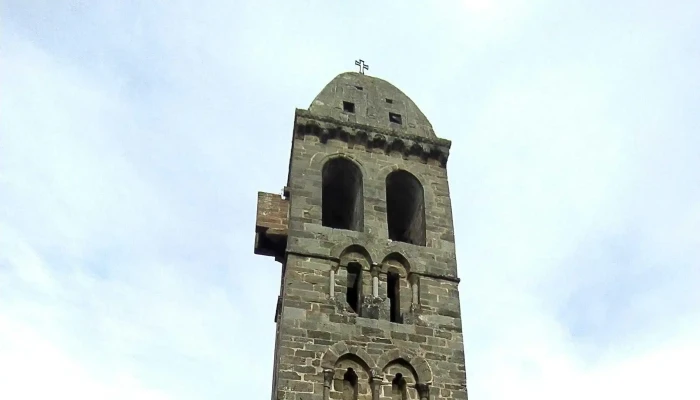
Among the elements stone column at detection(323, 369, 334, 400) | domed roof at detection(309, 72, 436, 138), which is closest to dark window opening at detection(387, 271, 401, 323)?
stone column at detection(323, 369, 334, 400)

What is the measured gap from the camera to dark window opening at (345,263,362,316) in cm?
1412

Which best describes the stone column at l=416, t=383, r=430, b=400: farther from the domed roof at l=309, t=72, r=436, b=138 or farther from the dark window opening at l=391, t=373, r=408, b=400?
the domed roof at l=309, t=72, r=436, b=138

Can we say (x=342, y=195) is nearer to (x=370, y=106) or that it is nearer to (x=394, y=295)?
(x=370, y=106)

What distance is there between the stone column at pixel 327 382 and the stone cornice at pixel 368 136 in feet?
19.0

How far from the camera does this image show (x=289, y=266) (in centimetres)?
1372

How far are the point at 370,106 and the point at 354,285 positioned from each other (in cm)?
537

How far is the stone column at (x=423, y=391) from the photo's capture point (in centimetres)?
1268

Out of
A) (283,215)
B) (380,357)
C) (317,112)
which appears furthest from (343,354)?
(317,112)

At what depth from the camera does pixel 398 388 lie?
12.8 m

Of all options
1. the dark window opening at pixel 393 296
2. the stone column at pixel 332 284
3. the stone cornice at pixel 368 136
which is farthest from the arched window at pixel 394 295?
the stone cornice at pixel 368 136

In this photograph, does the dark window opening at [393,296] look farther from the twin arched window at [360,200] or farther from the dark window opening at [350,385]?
the dark window opening at [350,385]

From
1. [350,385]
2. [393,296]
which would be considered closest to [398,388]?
[350,385]

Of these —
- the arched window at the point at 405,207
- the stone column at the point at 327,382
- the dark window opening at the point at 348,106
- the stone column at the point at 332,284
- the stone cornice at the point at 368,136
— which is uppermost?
the dark window opening at the point at 348,106

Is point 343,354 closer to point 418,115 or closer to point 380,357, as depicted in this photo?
point 380,357
